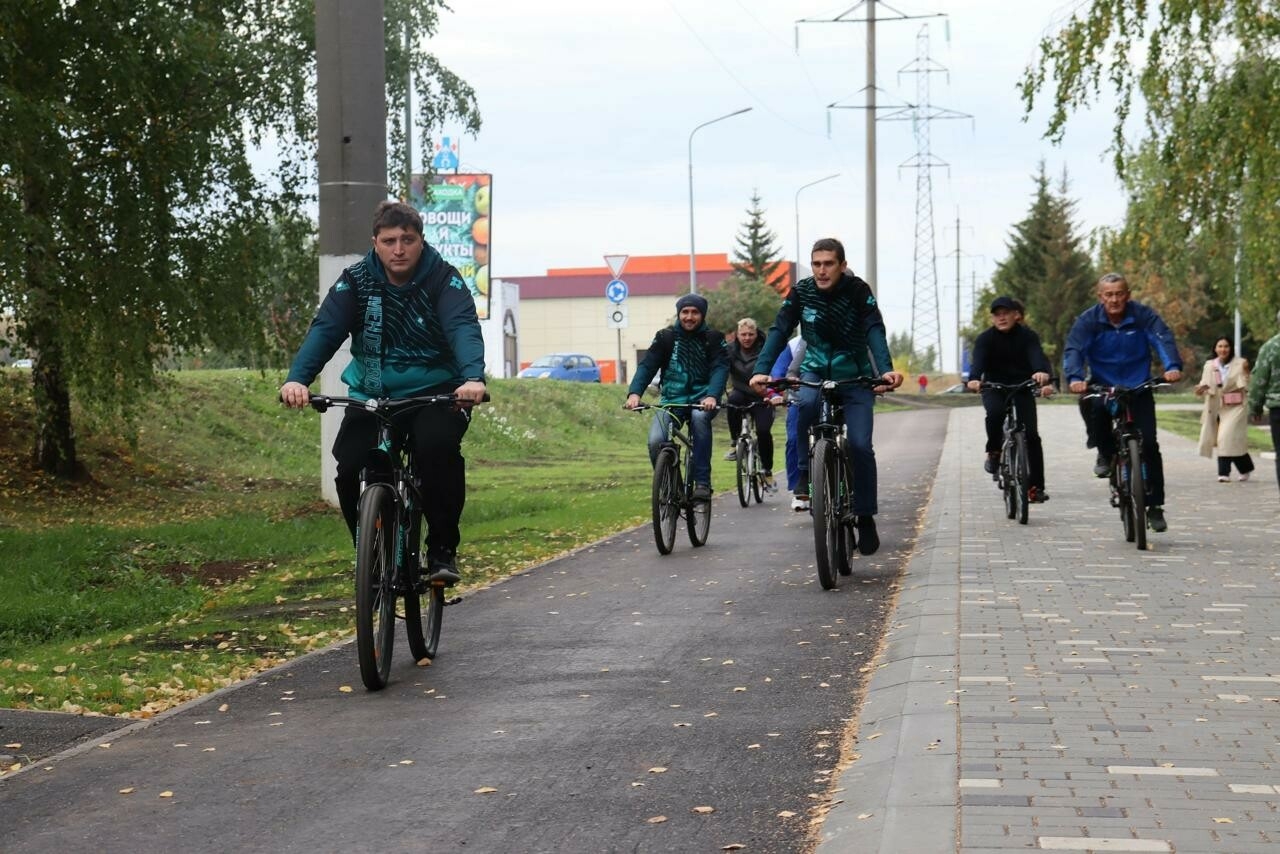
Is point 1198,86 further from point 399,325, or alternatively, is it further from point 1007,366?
point 399,325

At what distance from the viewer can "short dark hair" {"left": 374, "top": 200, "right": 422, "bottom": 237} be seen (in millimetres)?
7422

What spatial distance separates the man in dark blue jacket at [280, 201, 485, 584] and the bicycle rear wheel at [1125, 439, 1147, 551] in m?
5.78

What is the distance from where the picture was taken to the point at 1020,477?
13953 millimetres

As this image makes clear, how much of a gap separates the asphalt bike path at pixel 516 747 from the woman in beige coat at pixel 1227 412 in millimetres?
10987

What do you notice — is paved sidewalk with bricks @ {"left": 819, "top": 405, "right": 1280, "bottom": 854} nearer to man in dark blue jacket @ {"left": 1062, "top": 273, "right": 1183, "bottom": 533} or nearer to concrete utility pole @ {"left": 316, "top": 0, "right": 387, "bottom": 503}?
man in dark blue jacket @ {"left": 1062, "top": 273, "right": 1183, "bottom": 533}

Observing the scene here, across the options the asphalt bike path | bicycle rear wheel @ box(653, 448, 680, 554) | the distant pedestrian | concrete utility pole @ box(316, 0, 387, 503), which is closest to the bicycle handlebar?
the asphalt bike path

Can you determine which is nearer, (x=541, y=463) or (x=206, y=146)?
(x=206, y=146)

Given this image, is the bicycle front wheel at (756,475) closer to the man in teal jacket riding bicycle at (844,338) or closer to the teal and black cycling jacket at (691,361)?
the teal and black cycling jacket at (691,361)

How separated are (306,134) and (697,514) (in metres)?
8.39

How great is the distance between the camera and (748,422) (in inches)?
666

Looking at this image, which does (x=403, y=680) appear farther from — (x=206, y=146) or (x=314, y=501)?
(x=314, y=501)

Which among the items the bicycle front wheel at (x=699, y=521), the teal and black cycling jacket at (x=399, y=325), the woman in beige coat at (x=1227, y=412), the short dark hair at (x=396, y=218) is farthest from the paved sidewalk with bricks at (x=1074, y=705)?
the woman in beige coat at (x=1227, y=412)

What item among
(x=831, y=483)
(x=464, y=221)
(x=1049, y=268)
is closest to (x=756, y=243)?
(x=1049, y=268)

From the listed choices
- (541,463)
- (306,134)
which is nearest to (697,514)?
(306,134)
